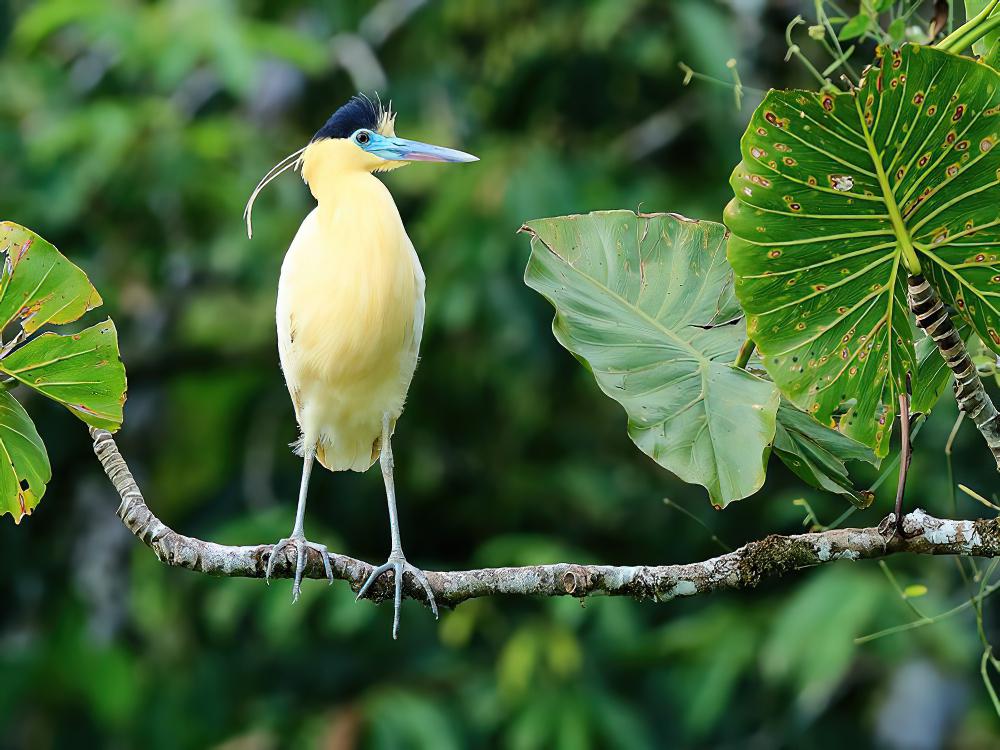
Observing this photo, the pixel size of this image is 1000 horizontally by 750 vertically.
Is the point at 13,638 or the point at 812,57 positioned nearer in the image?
the point at 812,57

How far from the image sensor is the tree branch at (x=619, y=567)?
1.30m

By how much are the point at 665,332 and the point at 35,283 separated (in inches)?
28.8

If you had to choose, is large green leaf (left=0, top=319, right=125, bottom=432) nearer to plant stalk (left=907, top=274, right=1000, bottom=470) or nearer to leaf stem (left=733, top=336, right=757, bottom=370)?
leaf stem (left=733, top=336, right=757, bottom=370)

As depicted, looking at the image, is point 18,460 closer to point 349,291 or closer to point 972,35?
point 349,291

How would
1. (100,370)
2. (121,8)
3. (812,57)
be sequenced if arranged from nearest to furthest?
(100,370)
(121,8)
(812,57)

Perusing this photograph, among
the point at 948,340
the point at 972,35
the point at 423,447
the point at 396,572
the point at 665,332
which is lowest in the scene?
the point at 423,447

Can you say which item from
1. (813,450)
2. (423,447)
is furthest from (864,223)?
(423,447)

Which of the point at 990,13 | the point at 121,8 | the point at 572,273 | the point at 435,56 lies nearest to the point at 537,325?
the point at 435,56

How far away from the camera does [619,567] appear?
4.61 feet

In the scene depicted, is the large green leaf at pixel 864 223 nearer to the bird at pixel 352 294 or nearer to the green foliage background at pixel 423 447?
the bird at pixel 352 294

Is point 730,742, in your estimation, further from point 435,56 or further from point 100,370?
point 100,370

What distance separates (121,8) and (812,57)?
7.54 ft

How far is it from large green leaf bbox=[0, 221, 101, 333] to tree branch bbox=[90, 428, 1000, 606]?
21 cm

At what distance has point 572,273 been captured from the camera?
5.16ft
